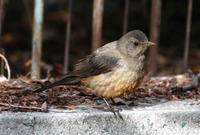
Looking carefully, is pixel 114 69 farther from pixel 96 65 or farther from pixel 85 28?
pixel 85 28

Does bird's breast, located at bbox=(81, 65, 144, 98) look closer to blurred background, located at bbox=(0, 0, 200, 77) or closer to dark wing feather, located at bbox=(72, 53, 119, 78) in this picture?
dark wing feather, located at bbox=(72, 53, 119, 78)

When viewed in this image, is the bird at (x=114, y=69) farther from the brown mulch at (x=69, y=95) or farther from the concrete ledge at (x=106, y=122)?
the concrete ledge at (x=106, y=122)

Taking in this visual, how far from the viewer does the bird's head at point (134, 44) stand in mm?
4637

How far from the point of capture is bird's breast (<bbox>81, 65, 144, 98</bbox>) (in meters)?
4.35

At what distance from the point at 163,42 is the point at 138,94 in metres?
4.28

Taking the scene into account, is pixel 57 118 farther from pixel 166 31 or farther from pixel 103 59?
pixel 166 31

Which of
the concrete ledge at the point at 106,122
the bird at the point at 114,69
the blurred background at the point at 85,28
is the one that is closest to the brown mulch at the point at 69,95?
the bird at the point at 114,69

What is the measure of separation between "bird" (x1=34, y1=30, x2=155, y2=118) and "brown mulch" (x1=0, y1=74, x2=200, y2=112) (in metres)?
0.14

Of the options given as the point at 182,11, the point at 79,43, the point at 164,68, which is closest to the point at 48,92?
the point at 164,68

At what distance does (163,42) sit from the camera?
9.02 m

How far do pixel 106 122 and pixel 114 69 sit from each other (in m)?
0.77

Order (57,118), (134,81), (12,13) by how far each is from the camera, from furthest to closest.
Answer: (12,13) < (134,81) < (57,118)

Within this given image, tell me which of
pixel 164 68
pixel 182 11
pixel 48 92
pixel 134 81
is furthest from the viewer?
pixel 182 11

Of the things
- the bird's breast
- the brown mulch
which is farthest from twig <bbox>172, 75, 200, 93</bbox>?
the bird's breast
